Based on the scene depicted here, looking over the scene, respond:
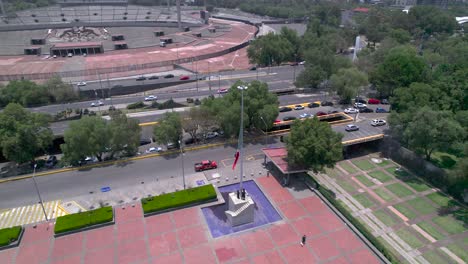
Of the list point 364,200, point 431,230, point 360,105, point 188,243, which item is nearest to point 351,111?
point 360,105

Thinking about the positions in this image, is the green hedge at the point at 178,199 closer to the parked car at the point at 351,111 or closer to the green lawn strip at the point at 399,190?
the green lawn strip at the point at 399,190

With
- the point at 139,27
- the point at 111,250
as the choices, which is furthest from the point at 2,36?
the point at 111,250

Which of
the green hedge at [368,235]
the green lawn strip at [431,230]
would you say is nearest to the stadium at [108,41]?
the green hedge at [368,235]

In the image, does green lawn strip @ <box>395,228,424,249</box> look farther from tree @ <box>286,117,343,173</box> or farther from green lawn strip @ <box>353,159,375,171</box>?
green lawn strip @ <box>353,159,375,171</box>

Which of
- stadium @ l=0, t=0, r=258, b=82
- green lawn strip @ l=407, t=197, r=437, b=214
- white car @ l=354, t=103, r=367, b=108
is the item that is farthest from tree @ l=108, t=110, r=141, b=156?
stadium @ l=0, t=0, r=258, b=82

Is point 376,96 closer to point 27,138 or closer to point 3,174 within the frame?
point 27,138

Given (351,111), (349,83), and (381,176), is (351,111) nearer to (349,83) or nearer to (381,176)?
(349,83)
